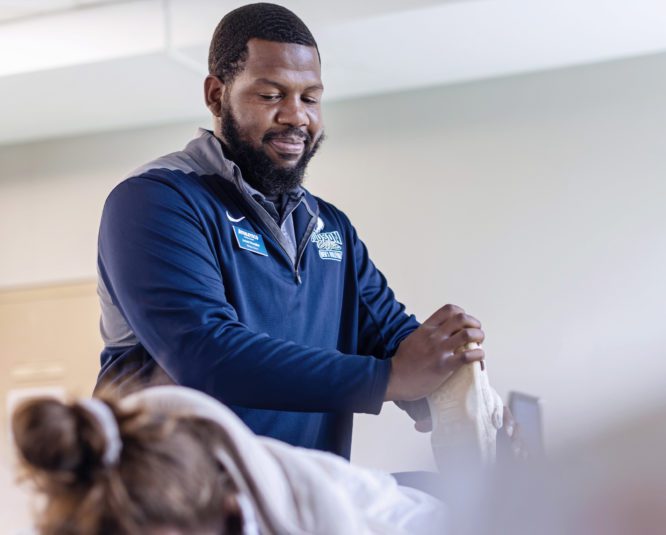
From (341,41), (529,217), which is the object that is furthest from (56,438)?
(529,217)

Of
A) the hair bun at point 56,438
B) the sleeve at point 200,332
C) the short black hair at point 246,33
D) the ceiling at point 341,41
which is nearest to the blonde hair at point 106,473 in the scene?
the hair bun at point 56,438

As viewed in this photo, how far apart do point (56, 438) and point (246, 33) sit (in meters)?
1.17

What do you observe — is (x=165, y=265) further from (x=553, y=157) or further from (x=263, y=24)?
(x=553, y=157)

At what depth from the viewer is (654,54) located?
3965 mm

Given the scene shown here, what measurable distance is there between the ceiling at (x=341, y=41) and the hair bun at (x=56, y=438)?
287 centimetres

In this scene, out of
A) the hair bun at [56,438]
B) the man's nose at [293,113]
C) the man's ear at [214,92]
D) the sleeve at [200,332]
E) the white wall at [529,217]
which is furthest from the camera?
the white wall at [529,217]

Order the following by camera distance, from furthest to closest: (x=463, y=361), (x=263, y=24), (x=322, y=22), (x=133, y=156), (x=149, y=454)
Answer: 1. (x=133, y=156)
2. (x=322, y=22)
3. (x=263, y=24)
4. (x=463, y=361)
5. (x=149, y=454)

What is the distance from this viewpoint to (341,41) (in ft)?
12.0

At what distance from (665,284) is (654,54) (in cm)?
96

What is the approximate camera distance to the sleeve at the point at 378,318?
5.87ft

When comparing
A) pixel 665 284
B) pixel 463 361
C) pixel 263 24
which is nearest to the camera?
pixel 463 361

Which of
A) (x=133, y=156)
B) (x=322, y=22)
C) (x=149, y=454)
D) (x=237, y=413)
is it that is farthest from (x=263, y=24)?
(x=133, y=156)

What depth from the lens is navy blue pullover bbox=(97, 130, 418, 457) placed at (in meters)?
1.41

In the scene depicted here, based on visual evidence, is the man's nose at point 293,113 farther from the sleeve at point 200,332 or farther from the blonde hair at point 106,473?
the blonde hair at point 106,473
